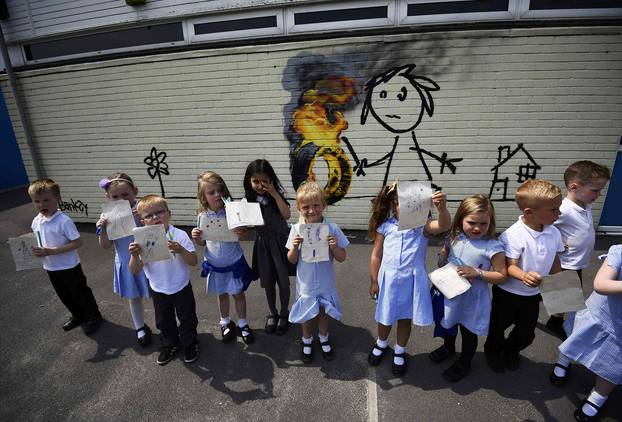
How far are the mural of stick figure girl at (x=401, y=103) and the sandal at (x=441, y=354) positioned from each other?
3019 millimetres

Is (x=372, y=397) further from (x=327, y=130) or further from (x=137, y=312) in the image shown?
(x=327, y=130)

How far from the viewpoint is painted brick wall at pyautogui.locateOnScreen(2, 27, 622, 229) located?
439cm

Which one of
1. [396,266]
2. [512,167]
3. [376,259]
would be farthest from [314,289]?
[512,167]

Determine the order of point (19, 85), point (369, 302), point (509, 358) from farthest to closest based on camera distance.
Answer: point (19, 85)
point (369, 302)
point (509, 358)

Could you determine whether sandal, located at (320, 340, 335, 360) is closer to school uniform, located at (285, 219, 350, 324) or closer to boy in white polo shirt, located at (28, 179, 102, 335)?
school uniform, located at (285, 219, 350, 324)

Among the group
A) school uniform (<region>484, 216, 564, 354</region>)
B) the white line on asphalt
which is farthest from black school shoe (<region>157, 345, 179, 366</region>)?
school uniform (<region>484, 216, 564, 354</region>)

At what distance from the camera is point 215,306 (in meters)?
3.57

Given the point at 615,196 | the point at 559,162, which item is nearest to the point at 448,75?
the point at 559,162

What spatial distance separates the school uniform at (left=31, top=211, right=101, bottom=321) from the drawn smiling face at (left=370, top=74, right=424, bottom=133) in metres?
4.12

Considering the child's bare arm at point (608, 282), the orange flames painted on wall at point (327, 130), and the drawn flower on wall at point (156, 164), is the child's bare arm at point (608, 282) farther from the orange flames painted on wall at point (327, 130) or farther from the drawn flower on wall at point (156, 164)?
the drawn flower on wall at point (156, 164)

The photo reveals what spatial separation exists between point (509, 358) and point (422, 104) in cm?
351

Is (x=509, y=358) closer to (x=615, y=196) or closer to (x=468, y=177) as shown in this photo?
(x=468, y=177)

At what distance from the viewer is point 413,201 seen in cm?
210

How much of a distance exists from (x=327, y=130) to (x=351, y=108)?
1.63 ft
